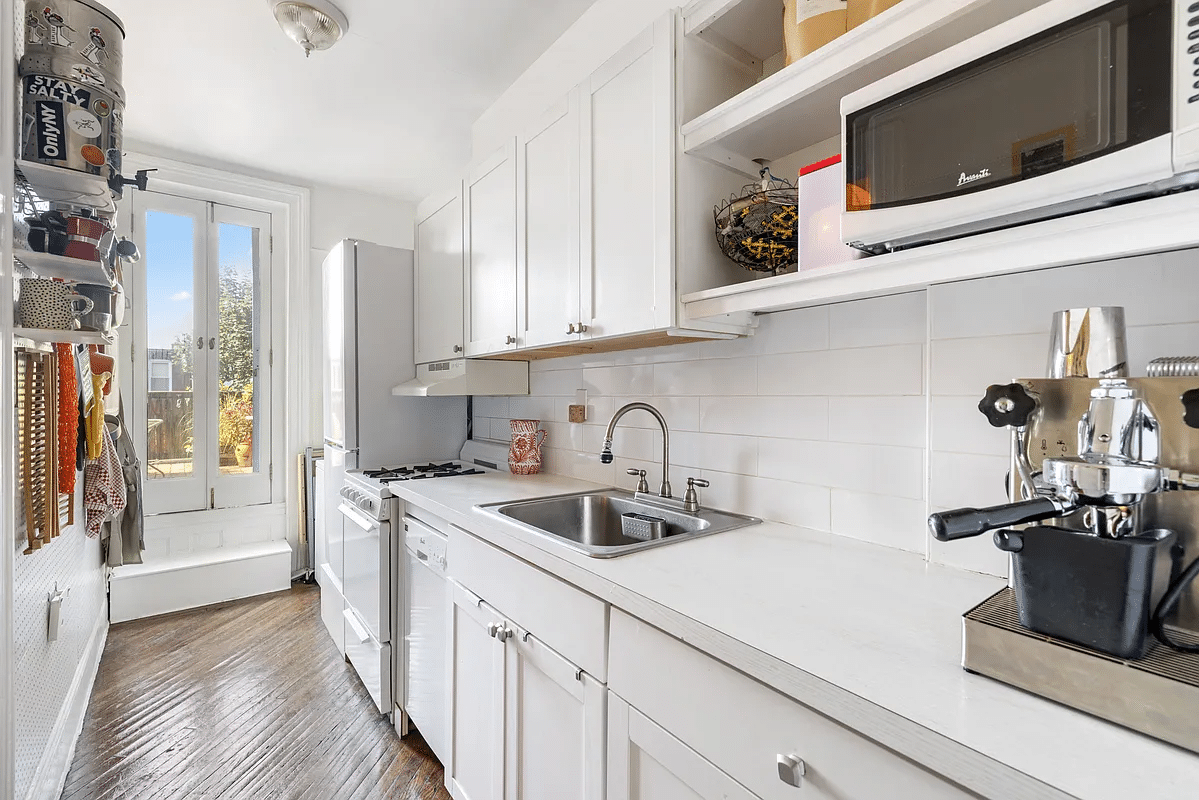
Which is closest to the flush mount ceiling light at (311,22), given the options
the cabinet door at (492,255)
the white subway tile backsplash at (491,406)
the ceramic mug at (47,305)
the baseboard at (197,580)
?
the cabinet door at (492,255)

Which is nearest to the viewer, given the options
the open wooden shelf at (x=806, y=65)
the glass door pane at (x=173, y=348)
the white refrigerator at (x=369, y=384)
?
the open wooden shelf at (x=806, y=65)

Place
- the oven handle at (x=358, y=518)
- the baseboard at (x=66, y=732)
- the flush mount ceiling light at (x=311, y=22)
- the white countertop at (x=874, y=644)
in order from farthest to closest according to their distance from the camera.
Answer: the oven handle at (x=358, y=518), the flush mount ceiling light at (x=311, y=22), the baseboard at (x=66, y=732), the white countertop at (x=874, y=644)

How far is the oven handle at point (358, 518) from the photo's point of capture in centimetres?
228

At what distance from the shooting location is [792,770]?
80cm

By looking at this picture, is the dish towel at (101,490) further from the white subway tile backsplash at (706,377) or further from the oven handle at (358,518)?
the white subway tile backsplash at (706,377)

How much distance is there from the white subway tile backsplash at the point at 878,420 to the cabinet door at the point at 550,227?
0.80m

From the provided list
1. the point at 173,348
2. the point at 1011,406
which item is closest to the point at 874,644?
the point at 1011,406

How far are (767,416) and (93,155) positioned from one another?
1847 mm

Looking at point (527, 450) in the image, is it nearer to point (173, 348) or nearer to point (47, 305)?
point (47, 305)

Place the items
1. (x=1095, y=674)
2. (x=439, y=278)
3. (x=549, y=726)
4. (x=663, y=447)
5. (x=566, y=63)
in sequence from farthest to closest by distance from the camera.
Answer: (x=439, y=278)
(x=566, y=63)
(x=663, y=447)
(x=549, y=726)
(x=1095, y=674)

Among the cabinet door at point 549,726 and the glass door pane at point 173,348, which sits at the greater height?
the glass door pane at point 173,348

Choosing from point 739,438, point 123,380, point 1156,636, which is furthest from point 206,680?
point 1156,636

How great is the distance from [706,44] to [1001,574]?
1.46m

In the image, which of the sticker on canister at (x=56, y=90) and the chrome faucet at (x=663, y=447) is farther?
the chrome faucet at (x=663, y=447)
